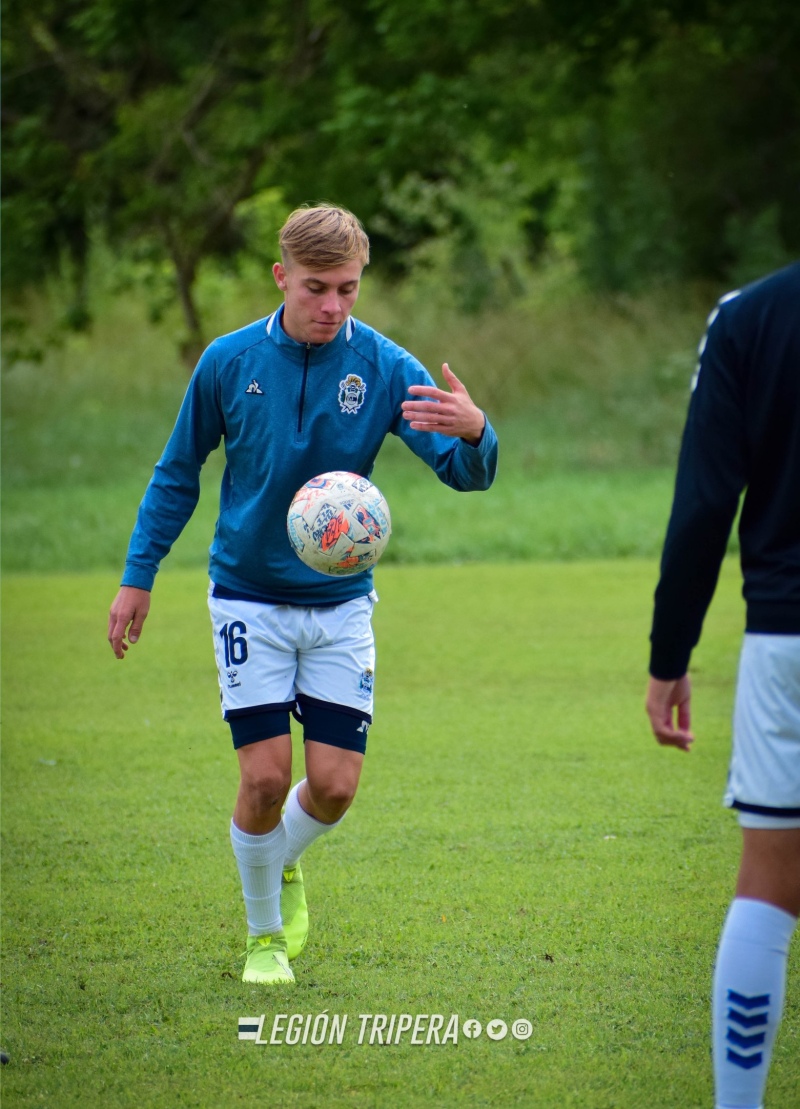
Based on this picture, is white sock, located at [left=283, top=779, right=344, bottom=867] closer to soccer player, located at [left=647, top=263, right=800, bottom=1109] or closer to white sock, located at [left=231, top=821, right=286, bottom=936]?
white sock, located at [left=231, top=821, right=286, bottom=936]

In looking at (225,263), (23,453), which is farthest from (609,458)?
(225,263)

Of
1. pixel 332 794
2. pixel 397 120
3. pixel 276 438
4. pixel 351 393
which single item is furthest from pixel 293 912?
pixel 397 120

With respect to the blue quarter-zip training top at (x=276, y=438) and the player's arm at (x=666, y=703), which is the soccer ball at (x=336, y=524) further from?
the player's arm at (x=666, y=703)

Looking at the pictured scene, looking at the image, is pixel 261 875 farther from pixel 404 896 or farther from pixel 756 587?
pixel 756 587

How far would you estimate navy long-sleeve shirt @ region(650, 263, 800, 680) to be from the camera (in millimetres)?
2795

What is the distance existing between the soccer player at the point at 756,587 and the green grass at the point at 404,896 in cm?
68

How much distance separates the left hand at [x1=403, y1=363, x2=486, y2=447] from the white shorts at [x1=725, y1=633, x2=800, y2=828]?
1429mm

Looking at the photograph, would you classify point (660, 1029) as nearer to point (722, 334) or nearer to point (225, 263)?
point (722, 334)

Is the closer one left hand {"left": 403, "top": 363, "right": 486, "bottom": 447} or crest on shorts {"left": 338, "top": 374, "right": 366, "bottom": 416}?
left hand {"left": 403, "top": 363, "right": 486, "bottom": 447}

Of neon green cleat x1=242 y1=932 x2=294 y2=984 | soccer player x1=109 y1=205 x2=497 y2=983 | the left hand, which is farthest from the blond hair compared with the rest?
neon green cleat x1=242 y1=932 x2=294 y2=984

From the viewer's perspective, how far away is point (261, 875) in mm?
4438

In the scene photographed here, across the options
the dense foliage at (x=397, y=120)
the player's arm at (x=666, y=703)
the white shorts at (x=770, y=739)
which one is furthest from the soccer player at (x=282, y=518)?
the dense foliage at (x=397, y=120)

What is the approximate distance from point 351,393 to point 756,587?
1.79 m

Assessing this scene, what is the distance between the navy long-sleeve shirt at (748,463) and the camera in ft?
9.17
